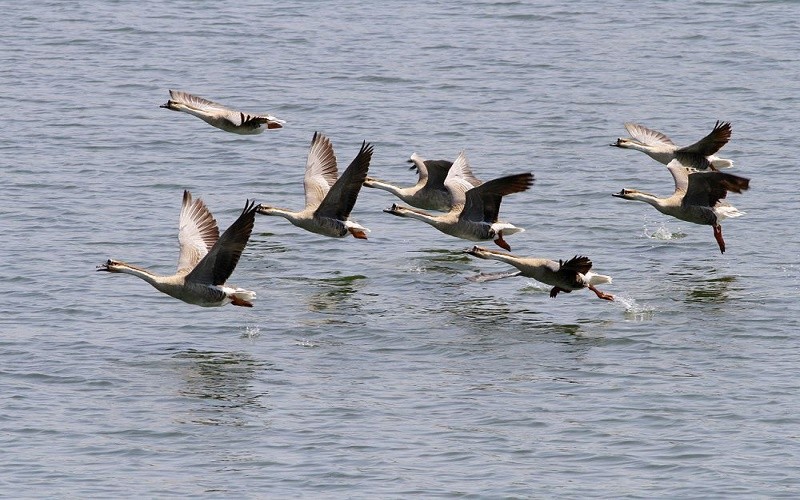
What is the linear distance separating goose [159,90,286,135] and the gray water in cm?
131

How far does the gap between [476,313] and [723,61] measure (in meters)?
15.8

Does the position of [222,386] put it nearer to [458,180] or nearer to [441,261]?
[441,261]

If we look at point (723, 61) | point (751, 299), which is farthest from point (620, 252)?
point (723, 61)

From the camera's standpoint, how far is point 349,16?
124 ft

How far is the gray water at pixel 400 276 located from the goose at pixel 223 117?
4.29ft

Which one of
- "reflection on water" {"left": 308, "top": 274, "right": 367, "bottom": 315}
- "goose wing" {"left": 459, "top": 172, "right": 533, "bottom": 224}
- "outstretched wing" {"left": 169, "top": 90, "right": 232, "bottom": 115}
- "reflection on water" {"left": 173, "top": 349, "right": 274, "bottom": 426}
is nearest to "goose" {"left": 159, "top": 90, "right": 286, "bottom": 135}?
"outstretched wing" {"left": 169, "top": 90, "right": 232, "bottom": 115}

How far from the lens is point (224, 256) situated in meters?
17.3

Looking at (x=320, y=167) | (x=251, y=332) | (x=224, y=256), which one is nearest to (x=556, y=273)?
(x=251, y=332)

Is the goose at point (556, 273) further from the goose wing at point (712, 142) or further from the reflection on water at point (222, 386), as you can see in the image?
the goose wing at point (712, 142)

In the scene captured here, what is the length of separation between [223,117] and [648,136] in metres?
6.64

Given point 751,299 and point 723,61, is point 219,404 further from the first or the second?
point 723,61

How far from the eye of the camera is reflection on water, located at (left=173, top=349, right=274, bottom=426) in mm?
15422

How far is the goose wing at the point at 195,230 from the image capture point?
1850 centimetres

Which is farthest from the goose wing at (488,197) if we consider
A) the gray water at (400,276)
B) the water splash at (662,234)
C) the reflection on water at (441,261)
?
the water splash at (662,234)
